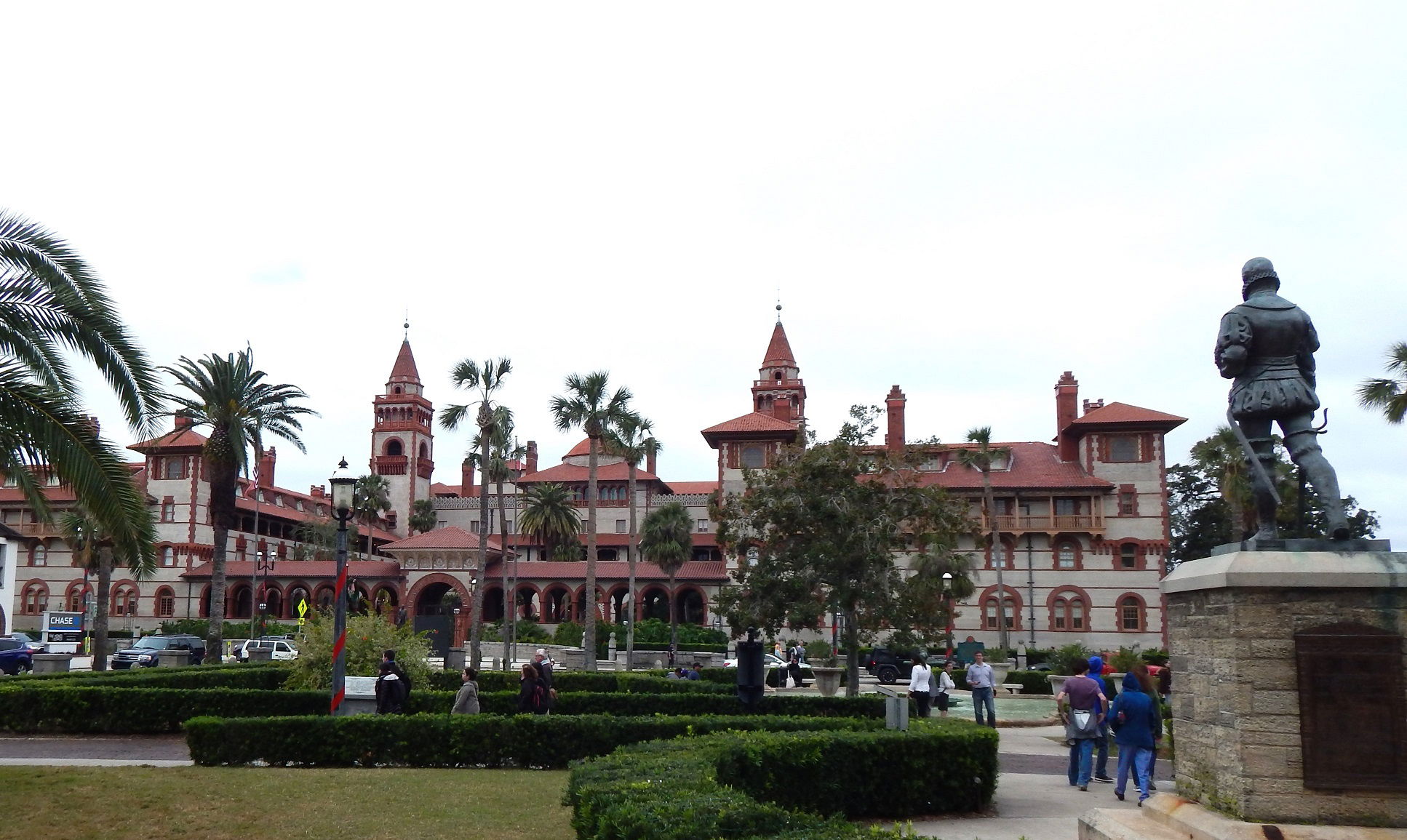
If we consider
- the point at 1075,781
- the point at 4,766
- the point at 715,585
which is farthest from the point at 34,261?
the point at 715,585

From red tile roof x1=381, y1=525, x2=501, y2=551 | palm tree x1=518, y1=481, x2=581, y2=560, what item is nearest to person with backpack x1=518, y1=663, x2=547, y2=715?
red tile roof x1=381, y1=525, x2=501, y2=551

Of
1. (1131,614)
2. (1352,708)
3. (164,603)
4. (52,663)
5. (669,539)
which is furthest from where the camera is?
(164,603)

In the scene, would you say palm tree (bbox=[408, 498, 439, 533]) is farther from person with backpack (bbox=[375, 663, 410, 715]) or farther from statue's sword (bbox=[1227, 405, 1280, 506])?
statue's sword (bbox=[1227, 405, 1280, 506])

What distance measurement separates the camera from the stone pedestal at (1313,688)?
22.5ft

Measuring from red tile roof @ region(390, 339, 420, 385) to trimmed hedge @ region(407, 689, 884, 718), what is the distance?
77.6 meters

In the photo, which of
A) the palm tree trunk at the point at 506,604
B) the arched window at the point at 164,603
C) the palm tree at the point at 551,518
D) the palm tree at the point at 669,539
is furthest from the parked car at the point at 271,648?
the arched window at the point at 164,603

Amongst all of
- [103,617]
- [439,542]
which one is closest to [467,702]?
[103,617]

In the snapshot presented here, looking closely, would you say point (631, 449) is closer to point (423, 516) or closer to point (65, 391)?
point (65, 391)

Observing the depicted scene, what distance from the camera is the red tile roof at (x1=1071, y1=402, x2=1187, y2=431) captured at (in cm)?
5450

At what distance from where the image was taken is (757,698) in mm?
16266

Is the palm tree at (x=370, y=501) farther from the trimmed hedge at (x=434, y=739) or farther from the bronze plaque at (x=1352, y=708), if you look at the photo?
→ the bronze plaque at (x=1352, y=708)

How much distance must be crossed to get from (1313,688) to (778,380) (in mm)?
75844

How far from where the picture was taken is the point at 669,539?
56312 mm

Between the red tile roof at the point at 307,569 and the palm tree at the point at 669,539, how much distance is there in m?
17.6
